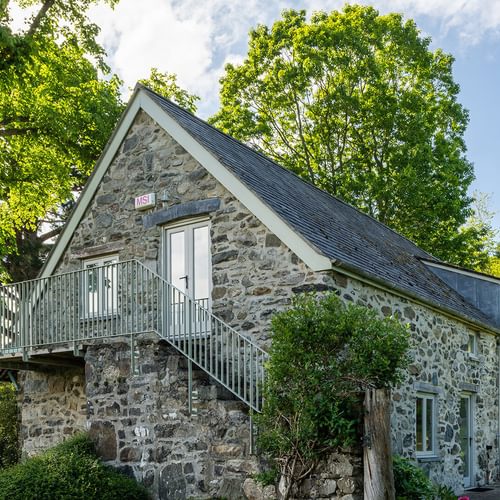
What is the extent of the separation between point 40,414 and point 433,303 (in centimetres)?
795

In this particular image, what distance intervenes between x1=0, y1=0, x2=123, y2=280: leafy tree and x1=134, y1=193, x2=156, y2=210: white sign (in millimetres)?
5735

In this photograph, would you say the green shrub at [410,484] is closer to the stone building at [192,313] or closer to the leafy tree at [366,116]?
the stone building at [192,313]

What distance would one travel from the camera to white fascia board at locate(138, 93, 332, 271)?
36.8 ft

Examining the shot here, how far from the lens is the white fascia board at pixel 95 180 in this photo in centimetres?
1405

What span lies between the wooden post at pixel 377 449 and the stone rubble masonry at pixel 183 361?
0.58m

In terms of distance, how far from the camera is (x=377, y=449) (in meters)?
8.99

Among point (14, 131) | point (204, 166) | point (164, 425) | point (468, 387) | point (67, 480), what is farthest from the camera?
point (14, 131)

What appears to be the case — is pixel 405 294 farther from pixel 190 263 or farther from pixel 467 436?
pixel 467 436

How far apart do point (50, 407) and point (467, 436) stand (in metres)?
8.78

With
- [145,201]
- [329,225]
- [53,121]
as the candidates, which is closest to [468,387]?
[329,225]

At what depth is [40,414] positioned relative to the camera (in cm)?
1464

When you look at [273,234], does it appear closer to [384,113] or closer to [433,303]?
[433,303]

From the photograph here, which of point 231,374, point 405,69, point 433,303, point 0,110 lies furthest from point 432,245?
point 231,374

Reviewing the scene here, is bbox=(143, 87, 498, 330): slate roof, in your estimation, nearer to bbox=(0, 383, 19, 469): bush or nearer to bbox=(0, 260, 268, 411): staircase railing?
bbox=(0, 260, 268, 411): staircase railing
